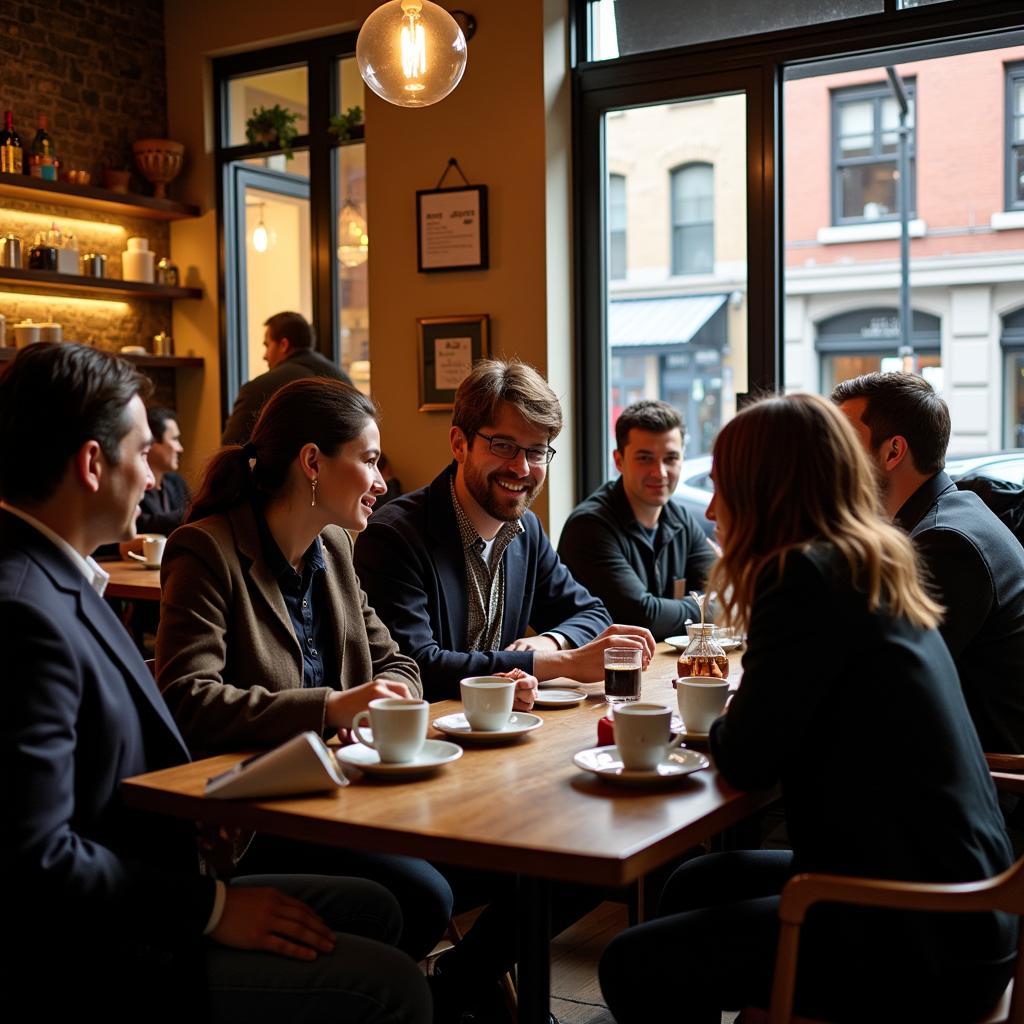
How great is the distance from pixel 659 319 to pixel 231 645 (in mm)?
3928

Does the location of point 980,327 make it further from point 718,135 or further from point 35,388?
point 35,388

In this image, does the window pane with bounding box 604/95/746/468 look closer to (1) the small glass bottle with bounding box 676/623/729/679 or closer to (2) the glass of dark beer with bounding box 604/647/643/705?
(1) the small glass bottle with bounding box 676/623/729/679

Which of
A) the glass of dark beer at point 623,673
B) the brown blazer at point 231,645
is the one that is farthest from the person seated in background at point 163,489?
the glass of dark beer at point 623,673

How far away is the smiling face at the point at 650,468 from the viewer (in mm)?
3783

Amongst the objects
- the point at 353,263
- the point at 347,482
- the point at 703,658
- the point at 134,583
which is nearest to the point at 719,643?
the point at 703,658

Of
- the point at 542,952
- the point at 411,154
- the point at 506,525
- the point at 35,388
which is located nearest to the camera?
the point at 35,388

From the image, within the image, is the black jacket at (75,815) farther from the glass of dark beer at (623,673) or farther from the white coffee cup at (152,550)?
the white coffee cup at (152,550)

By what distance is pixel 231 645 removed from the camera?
2.16 m

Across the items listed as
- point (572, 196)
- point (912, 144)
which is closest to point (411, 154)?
point (572, 196)

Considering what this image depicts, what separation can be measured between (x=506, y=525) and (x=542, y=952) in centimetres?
128

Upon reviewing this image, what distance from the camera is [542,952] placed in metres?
1.78

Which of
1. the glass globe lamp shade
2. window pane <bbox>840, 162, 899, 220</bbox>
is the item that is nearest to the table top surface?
the glass globe lamp shade

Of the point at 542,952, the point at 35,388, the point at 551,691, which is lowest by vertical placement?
the point at 542,952

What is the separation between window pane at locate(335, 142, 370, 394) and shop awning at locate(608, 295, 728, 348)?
1.26 m
